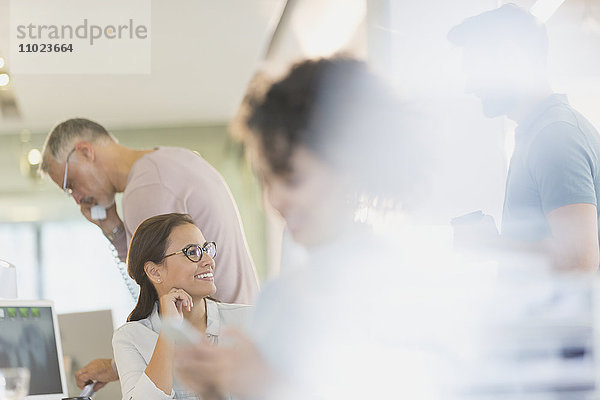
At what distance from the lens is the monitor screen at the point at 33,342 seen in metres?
1.40

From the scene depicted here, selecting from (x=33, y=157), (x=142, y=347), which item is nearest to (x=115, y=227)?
(x=142, y=347)

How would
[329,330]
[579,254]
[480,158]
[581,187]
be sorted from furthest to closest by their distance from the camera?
[480,158] < [581,187] < [579,254] < [329,330]

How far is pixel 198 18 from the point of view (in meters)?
3.23

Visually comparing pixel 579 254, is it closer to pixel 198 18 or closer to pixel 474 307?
pixel 474 307

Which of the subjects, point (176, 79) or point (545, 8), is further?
point (176, 79)

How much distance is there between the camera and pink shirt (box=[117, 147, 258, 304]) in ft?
4.99

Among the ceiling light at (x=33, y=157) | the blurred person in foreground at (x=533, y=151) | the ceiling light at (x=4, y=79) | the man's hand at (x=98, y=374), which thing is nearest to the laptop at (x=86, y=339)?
the man's hand at (x=98, y=374)

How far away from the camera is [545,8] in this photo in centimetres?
131

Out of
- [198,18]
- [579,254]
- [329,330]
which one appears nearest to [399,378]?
[329,330]

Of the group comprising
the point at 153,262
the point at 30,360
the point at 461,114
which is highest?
the point at 461,114

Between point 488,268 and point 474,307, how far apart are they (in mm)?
39

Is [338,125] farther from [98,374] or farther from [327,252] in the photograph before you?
[98,374]

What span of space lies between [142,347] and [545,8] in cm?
90

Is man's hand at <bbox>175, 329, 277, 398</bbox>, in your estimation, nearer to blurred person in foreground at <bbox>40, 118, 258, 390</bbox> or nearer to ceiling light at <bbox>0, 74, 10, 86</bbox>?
blurred person in foreground at <bbox>40, 118, 258, 390</bbox>
